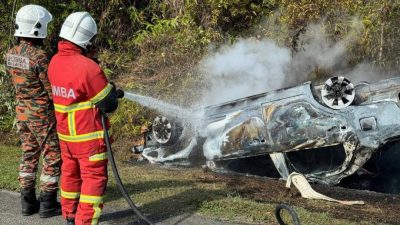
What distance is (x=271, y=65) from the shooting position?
9.50m

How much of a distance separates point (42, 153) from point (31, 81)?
2.28ft

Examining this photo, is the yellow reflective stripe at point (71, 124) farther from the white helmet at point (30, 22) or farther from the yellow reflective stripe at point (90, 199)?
the white helmet at point (30, 22)

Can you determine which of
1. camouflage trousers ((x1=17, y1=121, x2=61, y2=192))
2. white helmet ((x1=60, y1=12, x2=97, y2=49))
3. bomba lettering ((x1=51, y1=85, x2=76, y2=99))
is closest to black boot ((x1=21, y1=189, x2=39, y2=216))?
camouflage trousers ((x1=17, y1=121, x2=61, y2=192))

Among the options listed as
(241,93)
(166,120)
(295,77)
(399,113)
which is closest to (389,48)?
(295,77)

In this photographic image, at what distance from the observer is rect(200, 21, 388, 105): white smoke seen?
9.02m

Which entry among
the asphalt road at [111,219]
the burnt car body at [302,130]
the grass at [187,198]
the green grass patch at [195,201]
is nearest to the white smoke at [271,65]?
the burnt car body at [302,130]

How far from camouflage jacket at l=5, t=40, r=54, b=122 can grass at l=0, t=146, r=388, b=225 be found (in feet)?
3.98

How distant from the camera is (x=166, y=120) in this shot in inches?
340

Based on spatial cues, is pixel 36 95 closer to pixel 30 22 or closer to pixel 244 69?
pixel 30 22

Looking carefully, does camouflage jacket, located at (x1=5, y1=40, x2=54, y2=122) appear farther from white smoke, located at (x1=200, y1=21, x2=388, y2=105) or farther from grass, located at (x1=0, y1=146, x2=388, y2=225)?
white smoke, located at (x1=200, y1=21, x2=388, y2=105)

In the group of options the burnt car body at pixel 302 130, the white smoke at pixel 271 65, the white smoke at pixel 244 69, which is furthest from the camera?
the white smoke at pixel 271 65

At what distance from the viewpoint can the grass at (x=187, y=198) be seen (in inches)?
197

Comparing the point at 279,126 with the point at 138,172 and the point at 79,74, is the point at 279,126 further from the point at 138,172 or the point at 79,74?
the point at 79,74

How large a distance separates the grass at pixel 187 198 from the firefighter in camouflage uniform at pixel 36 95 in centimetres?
70
